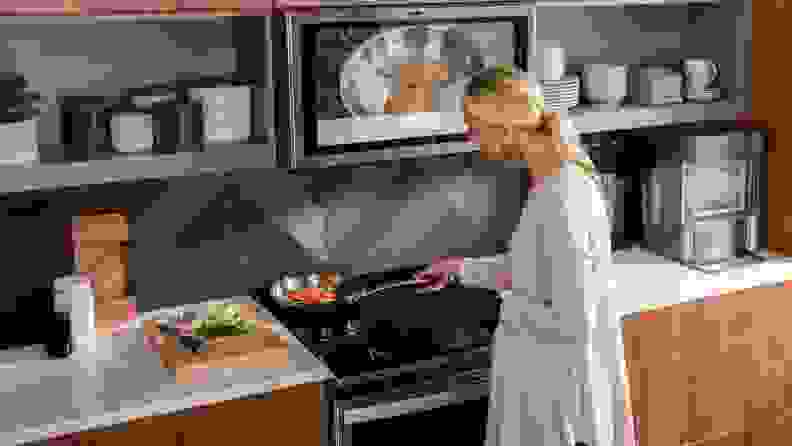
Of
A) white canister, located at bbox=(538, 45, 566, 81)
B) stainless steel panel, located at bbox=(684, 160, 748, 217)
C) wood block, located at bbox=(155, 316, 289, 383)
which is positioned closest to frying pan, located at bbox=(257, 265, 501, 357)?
wood block, located at bbox=(155, 316, 289, 383)

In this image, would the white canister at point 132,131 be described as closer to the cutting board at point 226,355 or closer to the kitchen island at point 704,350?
the cutting board at point 226,355

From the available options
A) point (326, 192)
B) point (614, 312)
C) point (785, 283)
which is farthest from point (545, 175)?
point (785, 283)

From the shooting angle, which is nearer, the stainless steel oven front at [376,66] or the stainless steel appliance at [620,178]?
the stainless steel oven front at [376,66]

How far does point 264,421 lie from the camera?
2.16 meters

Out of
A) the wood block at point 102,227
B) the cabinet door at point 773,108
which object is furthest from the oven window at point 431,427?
the cabinet door at point 773,108

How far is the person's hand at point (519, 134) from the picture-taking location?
210cm

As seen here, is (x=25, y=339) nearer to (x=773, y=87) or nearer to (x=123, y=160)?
(x=123, y=160)

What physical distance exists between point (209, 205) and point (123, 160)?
0.46m

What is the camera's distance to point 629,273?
2.93 m

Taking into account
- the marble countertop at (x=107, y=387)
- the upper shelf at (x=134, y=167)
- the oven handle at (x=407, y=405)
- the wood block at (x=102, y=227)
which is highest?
the upper shelf at (x=134, y=167)

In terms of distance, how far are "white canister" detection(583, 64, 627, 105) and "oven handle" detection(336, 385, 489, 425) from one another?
1.12m

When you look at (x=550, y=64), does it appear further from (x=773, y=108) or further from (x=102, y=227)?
(x=102, y=227)

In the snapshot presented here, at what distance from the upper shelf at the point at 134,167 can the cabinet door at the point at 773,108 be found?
5.32ft

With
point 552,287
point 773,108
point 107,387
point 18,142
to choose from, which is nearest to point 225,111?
point 18,142
